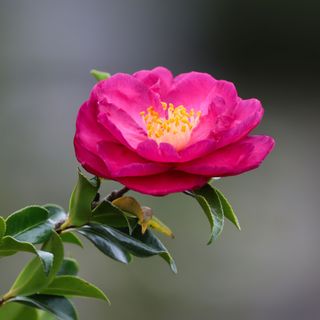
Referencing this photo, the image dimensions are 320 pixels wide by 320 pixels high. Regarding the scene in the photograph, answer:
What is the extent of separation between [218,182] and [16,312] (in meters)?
2.55

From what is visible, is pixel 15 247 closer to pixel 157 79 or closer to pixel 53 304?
pixel 53 304

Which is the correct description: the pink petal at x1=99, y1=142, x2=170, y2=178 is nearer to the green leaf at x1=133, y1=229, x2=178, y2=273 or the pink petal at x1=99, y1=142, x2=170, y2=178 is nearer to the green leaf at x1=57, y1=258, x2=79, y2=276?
the green leaf at x1=133, y1=229, x2=178, y2=273

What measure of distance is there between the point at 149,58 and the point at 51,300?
11.9 ft

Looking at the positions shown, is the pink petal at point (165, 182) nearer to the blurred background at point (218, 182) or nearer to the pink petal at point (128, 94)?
the pink petal at point (128, 94)

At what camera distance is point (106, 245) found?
0.73 metres

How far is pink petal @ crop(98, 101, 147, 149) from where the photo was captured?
667mm

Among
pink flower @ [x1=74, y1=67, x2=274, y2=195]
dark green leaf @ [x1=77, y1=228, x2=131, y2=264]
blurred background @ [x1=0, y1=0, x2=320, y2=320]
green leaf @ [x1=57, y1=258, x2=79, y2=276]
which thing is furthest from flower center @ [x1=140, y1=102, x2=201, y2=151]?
blurred background @ [x1=0, y1=0, x2=320, y2=320]

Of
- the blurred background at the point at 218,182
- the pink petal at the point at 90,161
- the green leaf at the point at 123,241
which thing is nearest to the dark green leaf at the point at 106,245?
the green leaf at the point at 123,241

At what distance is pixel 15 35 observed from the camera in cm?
402

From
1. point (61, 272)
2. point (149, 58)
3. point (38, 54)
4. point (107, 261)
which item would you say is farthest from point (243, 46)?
point (61, 272)

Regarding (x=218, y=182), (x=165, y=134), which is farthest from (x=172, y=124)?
(x=218, y=182)

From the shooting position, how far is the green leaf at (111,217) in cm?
69

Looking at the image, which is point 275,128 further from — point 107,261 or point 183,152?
point 183,152

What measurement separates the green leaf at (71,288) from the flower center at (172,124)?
175 mm
